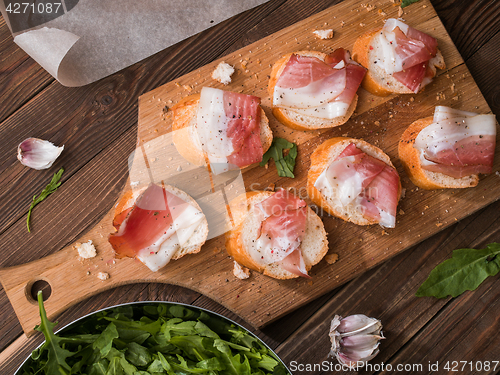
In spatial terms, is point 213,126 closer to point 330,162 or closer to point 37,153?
point 330,162

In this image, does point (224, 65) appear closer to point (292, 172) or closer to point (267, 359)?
point (292, 172)

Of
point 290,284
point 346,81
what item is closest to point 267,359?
point 290,284

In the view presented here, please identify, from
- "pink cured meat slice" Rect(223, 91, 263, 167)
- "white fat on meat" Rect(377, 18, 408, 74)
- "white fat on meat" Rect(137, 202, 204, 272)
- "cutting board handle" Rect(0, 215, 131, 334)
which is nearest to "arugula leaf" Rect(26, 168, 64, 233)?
"cutting board handle" Rect(0, 215, 131, 334)

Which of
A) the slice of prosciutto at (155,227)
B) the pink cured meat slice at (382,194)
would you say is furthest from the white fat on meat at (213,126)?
the pink cured meat slice at (382,194)

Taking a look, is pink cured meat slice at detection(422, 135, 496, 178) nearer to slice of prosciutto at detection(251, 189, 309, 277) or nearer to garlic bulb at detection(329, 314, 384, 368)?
slice of prosciutto at detection(251, 189, 309, 277)

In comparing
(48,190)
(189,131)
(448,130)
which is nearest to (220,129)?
(189,131)

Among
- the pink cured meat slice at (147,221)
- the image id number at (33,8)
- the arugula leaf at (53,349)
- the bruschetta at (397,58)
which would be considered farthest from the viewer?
the image id number at (33,8)

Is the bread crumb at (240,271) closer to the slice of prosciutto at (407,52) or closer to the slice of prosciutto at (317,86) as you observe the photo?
the slice of prosciutto at (317,86)
